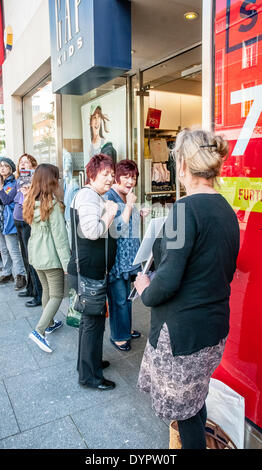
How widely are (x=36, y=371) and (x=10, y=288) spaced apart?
2.57 meters

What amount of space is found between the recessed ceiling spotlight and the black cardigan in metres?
2.91

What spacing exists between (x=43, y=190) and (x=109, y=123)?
9.82 feet

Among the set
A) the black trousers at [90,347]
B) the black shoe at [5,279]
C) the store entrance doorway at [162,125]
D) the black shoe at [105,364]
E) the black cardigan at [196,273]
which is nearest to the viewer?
the black cardigan at [196,273]

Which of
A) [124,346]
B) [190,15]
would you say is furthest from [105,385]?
[190,15]

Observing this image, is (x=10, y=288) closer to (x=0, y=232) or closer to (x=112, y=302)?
(x=0, y=232)

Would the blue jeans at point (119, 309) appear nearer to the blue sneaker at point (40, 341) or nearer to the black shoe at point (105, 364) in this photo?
the black shoe at point (105, 364)

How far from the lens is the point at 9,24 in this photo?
8.37 meters

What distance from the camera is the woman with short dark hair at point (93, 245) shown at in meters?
2.57

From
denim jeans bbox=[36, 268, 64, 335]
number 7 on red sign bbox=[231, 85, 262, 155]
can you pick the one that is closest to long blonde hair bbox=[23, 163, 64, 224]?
denim jeans bbox=[36, 268, 64, 335]

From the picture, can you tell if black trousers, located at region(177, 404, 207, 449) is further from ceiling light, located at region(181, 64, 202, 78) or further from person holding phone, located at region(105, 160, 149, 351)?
ceiling light, located at region(181, 64, 202, 78)

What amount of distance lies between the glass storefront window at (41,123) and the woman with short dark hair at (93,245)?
3.99 m

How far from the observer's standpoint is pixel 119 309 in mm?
3498

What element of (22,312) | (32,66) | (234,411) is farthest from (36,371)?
(32,66)

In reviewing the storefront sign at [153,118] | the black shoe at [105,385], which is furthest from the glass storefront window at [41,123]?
the black shoe at [105,385]
